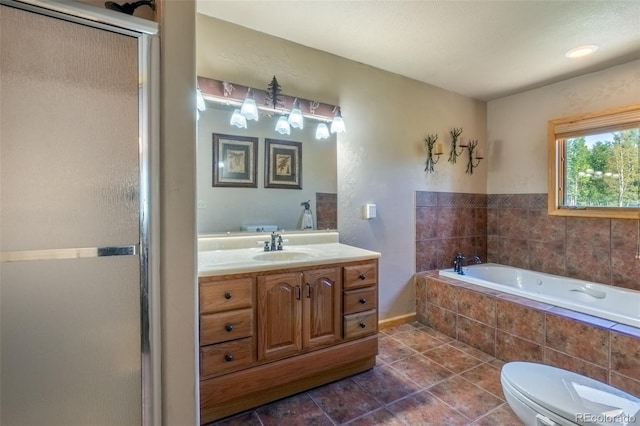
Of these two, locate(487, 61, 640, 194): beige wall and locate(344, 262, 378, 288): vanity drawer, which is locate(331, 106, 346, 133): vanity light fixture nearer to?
locate(344, 262, 378, 288): vanity drawer

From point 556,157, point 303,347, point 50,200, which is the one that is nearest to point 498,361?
point 303,347

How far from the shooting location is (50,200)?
0.92 metres

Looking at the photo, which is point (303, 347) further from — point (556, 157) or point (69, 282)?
point (556, 157)

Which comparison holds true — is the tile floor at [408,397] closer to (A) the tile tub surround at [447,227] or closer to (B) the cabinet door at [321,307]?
(B) the cabinet door at [321,307]

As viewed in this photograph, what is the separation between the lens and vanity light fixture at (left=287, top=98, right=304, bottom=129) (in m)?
2.28

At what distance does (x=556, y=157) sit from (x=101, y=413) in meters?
3.92

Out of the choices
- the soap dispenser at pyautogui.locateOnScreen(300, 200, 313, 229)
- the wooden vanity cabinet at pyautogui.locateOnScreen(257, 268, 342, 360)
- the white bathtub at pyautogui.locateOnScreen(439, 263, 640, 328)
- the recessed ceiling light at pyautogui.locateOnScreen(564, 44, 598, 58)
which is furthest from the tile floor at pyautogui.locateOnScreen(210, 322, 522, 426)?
the recessed ceiling light at pyautogui.locateOnScreen(564, 44, 598, 58)

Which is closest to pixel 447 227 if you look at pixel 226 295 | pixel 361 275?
pixel 361 275

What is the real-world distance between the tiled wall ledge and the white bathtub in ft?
0.22

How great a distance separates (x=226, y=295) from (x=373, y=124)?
1986 mm

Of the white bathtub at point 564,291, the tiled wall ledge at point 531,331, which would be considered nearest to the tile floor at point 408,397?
the tiled wall ledge at point 531,331

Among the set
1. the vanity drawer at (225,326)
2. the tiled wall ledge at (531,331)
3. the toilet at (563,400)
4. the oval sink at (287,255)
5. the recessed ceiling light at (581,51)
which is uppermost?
the recessed ceiling light at (581,51)

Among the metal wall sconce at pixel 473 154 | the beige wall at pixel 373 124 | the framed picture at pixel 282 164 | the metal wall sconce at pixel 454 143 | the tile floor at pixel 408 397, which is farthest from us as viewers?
the metal wall sconce at pixel 473 154

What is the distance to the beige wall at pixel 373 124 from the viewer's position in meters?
2.15
